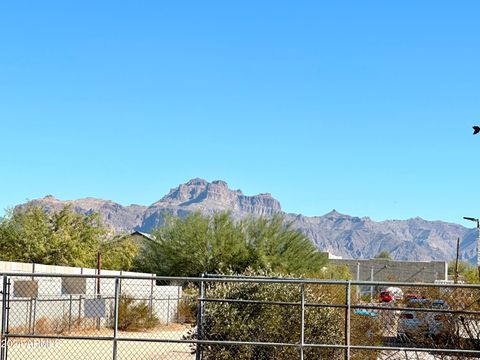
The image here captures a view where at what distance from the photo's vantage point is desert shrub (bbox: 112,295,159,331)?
34750 mm

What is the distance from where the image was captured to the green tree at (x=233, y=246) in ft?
157

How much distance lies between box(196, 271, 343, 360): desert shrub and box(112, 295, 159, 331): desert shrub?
17.3 meters

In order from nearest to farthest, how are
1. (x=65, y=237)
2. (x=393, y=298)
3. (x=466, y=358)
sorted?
(x=466, y=358)
(x=393, y=298)
(x=65, y=237)

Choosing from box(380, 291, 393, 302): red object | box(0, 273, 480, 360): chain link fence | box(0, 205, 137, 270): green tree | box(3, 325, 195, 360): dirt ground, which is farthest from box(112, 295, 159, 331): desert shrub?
box(0, 205, 137, 270): green tree

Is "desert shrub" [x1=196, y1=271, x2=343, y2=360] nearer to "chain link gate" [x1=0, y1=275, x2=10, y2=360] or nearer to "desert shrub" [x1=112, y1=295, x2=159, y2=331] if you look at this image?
"chain link gate" [x1=0, y1=275, x2=10, y2=360]

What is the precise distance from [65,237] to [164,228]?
44.6ft

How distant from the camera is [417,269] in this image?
332 ft

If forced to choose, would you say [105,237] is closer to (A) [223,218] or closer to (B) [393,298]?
(A) [223,218]

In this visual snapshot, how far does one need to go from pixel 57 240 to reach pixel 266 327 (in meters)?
47.7

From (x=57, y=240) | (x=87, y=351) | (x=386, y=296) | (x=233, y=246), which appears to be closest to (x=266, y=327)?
(x=386, y=296)

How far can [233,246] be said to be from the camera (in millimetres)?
48500

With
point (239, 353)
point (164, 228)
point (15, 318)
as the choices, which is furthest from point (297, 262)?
point (239, 353)

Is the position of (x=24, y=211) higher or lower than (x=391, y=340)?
higher

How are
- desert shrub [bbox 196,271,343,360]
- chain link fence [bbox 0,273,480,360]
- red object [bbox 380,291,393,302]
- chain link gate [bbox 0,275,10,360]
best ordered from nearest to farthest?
chain link fence [bbox 0,273,480,360], chain link gate [bbox 0,275,10,360], desert shrub [bbox 196,271,343,360], red object [bbox 380,291,393,302]
